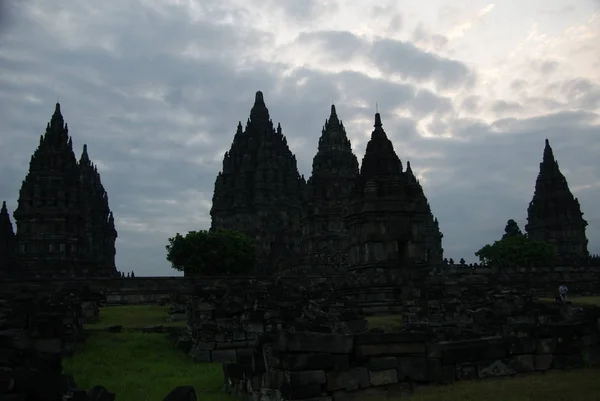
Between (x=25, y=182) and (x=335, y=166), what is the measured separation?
3769cm

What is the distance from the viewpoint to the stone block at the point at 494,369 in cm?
1096

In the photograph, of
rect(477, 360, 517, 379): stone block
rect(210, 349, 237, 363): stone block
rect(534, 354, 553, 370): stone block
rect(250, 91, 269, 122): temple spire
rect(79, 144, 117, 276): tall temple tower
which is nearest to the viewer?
rect(477, 360, 517, 379): stone block

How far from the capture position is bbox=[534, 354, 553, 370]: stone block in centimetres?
1152

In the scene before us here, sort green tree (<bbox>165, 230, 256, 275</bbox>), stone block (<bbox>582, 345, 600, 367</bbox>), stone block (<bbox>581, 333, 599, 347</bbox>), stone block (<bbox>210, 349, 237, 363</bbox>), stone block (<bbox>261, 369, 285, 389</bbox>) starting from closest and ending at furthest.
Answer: stone block (<bbox>261, 369, 285, 389</bbox>) < stone block (<bbox>582, 345, 600, 367</bbox>) < stone block (<bbox>581, 333, 599, 347</bbox>) < stone block (<bbox>210, 349, 237, 363</bbox>) < green tree (<bbox>165, 230, 256, 275</bbox>)

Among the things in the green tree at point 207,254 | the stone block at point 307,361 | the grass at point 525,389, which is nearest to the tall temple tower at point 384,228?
the grass at point 525,389

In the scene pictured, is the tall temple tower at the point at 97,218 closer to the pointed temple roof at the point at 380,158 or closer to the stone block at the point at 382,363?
the pointed temple roof at the point at 380,158

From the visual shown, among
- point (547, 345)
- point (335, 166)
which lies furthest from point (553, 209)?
point (547, 345)

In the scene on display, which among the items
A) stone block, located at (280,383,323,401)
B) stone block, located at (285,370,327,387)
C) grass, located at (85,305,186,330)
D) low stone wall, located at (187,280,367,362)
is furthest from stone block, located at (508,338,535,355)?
grass, located at (85,305,186,330)

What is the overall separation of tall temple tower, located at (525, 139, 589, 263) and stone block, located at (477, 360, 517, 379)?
286ft

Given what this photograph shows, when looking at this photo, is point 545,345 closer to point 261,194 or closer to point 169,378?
point 169,378

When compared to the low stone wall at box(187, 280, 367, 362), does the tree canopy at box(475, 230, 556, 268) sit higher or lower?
higher

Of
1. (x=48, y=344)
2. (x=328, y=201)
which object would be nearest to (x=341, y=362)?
(x=48, y=344)

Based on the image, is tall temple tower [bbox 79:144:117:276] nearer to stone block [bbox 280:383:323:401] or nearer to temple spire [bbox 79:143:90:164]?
temple spire [bbox 79:143:90:164]

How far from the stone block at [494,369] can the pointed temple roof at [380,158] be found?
2453 centimetres
